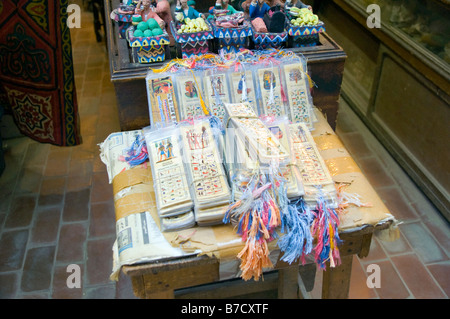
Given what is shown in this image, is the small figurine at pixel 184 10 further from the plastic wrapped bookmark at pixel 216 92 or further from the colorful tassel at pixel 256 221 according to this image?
the colorful tassel at pixel 256 221

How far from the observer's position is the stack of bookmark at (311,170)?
1.57 meters

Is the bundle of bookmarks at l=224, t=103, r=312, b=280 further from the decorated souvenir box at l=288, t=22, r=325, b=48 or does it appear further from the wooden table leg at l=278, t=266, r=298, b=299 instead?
the decorated souvenir box at l=288, t=22, r=325, b=48

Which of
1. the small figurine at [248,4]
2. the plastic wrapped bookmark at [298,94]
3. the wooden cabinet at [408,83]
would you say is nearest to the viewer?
the plastic wrapped bookmark at [298,94]

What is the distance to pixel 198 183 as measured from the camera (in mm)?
1574

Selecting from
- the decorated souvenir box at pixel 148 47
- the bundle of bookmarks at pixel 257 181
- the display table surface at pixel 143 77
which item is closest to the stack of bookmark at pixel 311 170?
the bundle of bookmarks at pixel 257 181

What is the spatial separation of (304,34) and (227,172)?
1.00 m

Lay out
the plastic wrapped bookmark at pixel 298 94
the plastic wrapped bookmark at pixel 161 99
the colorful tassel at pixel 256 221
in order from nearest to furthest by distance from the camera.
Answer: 1. the colorful tassel at pixel 256 221
2. the plastic wrapped bookmark at pixel 161 99
3. the plastic wrapped bookmark at pixel 298 94

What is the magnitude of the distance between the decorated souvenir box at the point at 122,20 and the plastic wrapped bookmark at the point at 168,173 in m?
0.86

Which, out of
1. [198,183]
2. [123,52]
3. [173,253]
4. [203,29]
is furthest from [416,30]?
[173,253]

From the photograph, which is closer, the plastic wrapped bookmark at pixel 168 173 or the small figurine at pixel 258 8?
the plastic wrapped bookmark at pixel 168 173

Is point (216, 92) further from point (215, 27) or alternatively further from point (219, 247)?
point (219, 247)

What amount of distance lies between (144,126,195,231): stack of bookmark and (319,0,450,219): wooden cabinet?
1.90 meters

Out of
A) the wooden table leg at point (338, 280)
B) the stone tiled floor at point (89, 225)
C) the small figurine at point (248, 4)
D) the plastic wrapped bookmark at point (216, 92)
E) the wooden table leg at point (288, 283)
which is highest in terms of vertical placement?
the small figurine at point (248, 4)

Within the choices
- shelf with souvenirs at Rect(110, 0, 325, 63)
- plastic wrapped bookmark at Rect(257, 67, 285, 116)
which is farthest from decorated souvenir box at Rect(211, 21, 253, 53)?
plastic wrapped bookmark at Rect(257, 67, 285, 116)
